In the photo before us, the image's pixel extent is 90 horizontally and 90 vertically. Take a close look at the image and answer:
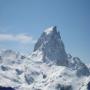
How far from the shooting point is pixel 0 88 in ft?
618

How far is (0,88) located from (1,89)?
0.93 meters

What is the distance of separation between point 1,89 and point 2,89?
2.23 feet

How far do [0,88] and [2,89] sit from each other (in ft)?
4.88

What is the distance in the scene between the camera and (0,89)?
18850 cm

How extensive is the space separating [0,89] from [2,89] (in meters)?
1.41

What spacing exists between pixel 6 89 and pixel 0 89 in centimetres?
1068

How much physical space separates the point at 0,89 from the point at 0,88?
0.68 metres

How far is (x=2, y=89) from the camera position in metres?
188

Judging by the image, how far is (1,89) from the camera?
188 metres

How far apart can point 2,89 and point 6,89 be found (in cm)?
1081

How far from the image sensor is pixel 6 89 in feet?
652
